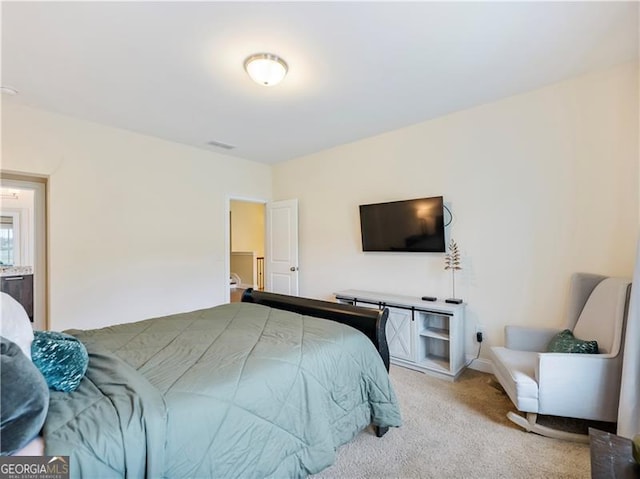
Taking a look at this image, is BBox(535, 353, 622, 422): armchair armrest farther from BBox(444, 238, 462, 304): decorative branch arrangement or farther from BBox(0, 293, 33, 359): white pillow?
BBox(0, 293, 33, 359): white pillow

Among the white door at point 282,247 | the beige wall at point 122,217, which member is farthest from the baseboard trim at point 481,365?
the beige wall at point 122,217

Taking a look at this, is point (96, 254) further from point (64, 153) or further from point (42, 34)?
point (42, 34)

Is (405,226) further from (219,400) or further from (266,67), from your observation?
(219,400)

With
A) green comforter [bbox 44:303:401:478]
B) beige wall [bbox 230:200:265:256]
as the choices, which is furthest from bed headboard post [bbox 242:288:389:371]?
beige wall [bbox 230:200:265:256]

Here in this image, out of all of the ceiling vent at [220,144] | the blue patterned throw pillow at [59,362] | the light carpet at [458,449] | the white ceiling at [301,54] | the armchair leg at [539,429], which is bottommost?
the light carpet at [458,449]

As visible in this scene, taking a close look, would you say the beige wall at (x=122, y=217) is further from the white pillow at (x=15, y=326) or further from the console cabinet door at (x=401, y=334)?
the console cabinet door at (x=401, y=334)

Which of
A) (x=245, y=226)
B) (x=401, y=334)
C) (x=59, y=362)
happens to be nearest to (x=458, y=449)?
(x=401, y=334)

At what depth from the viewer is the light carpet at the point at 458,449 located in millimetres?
1702

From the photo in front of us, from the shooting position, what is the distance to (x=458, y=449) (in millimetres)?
1892

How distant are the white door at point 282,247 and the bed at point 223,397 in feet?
8.28

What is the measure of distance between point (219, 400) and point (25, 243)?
3.48 m

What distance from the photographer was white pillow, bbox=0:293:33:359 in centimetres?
112

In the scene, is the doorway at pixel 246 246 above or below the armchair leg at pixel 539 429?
above

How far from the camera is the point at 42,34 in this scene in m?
2.01
